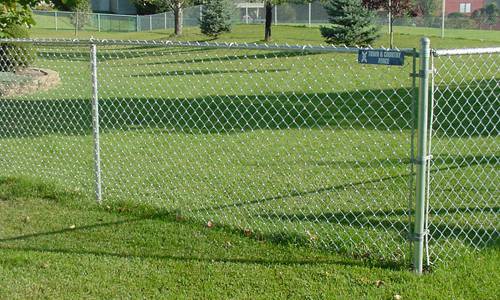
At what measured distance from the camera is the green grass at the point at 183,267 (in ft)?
13.5

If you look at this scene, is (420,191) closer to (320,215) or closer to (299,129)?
(320,215)

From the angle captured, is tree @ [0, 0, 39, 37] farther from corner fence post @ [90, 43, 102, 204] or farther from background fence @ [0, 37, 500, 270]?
corner fence post @ [90, 43, 102, 204]

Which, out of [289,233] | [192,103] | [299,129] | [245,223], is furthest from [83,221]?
[192,103]

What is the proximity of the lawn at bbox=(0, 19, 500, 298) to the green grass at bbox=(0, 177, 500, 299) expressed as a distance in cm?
2

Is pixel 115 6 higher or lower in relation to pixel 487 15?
higher

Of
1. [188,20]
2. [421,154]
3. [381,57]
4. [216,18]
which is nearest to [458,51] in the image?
[381,57]

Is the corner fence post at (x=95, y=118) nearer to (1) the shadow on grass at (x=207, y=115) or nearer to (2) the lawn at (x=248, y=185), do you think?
(2) the lawn at (x=248, y=185)

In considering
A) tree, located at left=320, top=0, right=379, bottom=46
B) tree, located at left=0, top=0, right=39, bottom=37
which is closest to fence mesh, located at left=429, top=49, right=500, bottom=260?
tree, located at left=0, top=0, right=39, bottom=37

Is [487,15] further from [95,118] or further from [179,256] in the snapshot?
[179,256]

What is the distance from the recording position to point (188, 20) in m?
42.8

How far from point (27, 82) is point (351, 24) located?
533 inches

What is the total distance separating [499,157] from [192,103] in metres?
5.98

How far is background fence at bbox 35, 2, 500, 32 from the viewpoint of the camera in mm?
42938

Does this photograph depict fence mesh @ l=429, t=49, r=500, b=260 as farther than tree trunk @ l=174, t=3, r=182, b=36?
No
